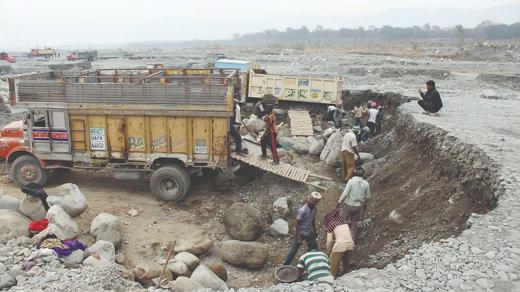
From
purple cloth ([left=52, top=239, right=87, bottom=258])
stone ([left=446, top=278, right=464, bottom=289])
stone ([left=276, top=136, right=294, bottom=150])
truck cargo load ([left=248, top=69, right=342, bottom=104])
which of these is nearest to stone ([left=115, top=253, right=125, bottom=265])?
purple cloth ([left=52, top=239, right=87, bottom=258])

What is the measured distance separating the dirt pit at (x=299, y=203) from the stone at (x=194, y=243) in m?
0.19

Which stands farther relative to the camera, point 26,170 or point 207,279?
point 26,170

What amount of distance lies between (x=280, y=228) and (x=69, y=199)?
4.46 m

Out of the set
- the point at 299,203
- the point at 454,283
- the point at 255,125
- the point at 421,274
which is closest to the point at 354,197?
the point at 421,274

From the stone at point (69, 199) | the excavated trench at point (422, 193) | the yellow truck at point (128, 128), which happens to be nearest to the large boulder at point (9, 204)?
the stone at point (69, 199)

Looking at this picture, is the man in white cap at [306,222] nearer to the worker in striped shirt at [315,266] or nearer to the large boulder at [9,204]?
the worker in striped shirt at [315,266]

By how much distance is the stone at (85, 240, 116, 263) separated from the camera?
7.39 metres

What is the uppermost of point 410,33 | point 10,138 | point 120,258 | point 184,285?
point 410,33

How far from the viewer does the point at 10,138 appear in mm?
11070

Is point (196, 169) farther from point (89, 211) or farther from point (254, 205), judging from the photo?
point (89, 211)

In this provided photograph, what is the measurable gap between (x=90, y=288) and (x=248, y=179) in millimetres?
6423

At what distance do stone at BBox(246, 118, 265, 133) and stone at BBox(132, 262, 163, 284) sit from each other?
8.92 meters

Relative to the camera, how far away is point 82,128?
413 inches

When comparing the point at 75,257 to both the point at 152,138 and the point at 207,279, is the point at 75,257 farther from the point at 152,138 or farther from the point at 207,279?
the point at 152,138
